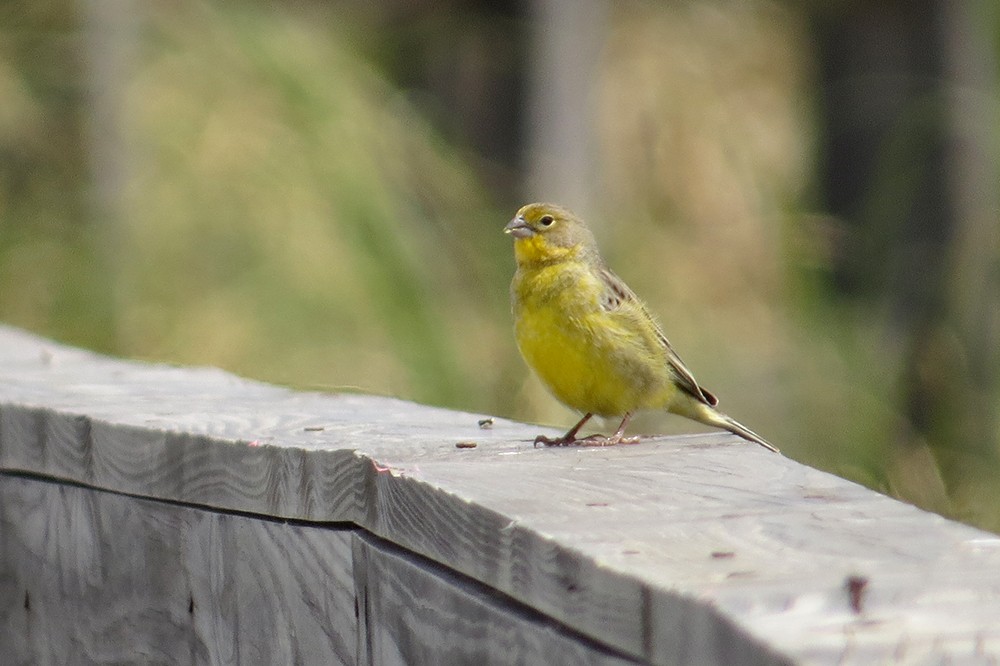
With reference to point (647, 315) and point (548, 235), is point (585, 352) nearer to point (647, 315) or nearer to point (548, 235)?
point (647, 315)

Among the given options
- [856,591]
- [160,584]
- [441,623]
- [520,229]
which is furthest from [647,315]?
[856,591]


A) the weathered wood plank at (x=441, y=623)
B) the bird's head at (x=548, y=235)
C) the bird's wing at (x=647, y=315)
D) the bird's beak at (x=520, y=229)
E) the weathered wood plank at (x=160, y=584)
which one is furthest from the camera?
the bird's beak at (x=520, y=229)

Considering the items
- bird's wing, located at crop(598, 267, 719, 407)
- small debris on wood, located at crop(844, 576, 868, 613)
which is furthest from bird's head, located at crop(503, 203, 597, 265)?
small debris on wood, located at crop(844, 576, 868, 613)

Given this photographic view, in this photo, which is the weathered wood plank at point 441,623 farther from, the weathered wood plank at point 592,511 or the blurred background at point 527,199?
the blurred background at point 527,199

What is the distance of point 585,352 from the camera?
455 cm

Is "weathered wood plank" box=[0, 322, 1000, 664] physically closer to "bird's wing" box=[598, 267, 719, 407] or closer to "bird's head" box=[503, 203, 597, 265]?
"bird's wing" box=[598, 267, 719, 407]

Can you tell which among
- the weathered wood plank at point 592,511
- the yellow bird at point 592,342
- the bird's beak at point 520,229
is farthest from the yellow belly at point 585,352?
the weathered wood plank at point 592,511

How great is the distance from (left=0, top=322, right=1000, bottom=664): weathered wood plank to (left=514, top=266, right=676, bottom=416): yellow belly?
0.70 meters

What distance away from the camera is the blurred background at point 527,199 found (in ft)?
22.2

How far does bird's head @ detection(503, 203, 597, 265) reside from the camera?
4965mm

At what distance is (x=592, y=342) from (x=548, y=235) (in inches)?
23.6

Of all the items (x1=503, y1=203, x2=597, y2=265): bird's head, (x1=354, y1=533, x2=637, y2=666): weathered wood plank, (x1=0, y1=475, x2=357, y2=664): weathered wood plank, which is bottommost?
(x1=0, y1=475, x2=357, y2=664): weathered wood plank

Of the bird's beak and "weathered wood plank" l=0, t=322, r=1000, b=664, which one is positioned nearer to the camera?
"weathered wood plank" l=0, t=322, r=1000, b=664

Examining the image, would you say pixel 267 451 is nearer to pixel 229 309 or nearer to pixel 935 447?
pixel 935 447
